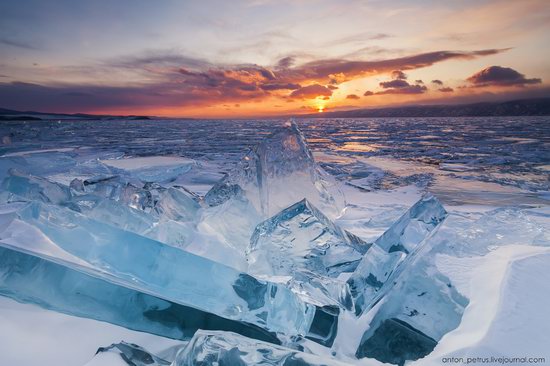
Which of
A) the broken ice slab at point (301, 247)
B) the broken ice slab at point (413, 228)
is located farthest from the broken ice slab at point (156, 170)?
the broken ice slab at point (413, 228)

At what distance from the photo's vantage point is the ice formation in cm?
103

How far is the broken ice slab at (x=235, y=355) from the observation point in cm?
74

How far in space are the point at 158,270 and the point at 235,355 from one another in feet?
1.99

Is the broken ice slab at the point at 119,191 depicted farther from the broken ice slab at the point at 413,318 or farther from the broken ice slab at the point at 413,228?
the broken ice slab at the point at 413,318

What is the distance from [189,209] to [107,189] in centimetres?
92

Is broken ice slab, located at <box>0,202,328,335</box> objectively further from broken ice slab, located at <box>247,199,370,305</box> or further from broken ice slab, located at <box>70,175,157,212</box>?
broken ice slab, located at <box>70,175,157,212</box>

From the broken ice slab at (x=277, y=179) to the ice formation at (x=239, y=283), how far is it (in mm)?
508

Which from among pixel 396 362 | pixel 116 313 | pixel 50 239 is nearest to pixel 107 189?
pixel 50 239

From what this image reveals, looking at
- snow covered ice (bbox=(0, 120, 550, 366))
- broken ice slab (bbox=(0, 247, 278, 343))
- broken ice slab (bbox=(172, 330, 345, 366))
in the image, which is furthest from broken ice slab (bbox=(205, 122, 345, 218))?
broken ice slab (bbox=(172, 330, 345, 366))

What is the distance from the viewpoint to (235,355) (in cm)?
75

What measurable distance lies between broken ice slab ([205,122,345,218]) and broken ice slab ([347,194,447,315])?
3.49ft

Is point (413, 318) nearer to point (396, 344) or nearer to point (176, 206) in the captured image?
point (396, 344)

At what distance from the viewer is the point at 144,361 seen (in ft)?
2.85

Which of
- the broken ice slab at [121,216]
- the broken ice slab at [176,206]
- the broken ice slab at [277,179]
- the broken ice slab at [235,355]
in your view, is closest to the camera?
the broken ice slab at [235,355]
